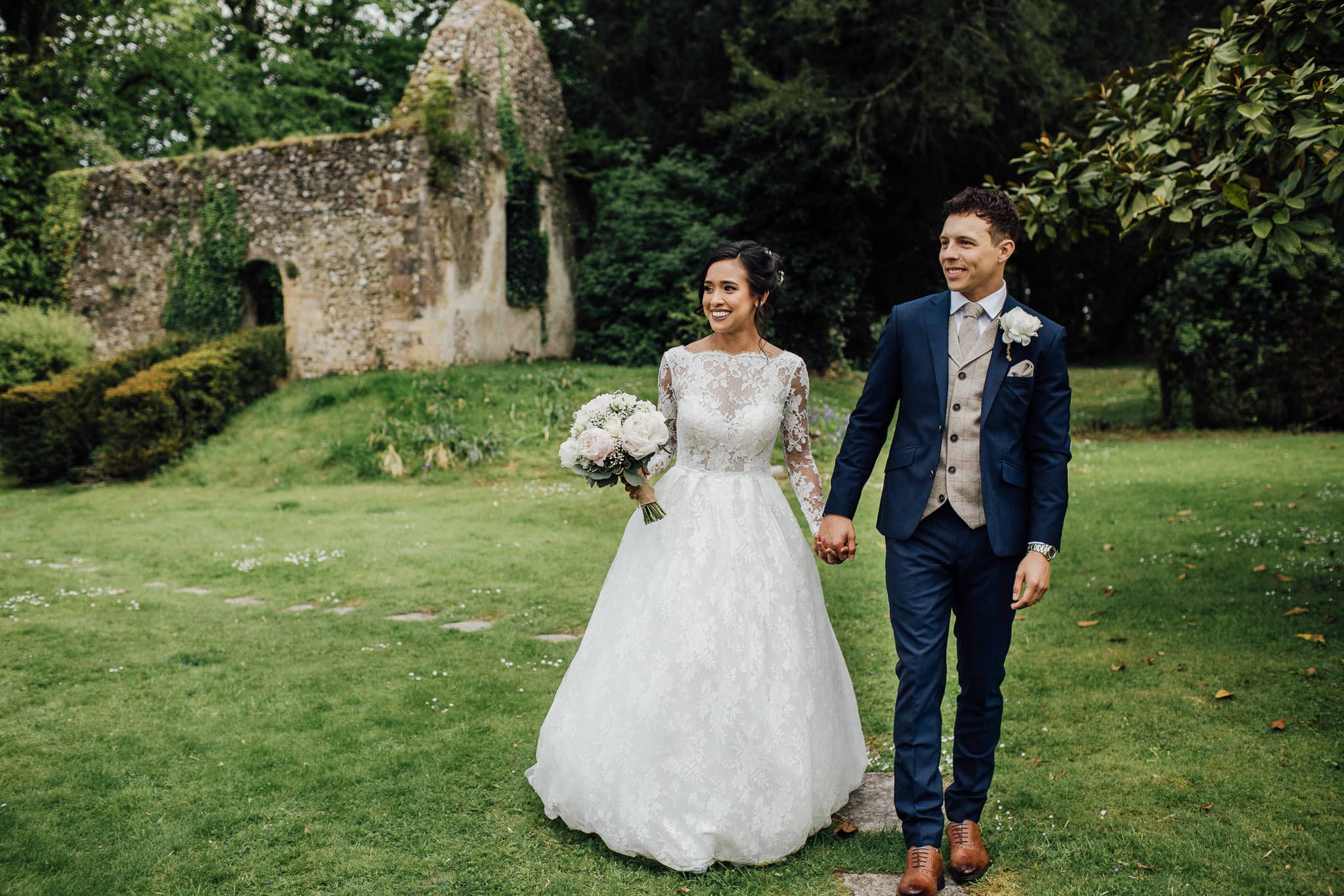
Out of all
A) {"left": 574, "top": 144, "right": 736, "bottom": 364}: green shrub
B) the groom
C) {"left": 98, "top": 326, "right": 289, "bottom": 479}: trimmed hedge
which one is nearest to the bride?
the groom

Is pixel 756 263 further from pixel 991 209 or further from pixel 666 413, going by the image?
pixel 991 209

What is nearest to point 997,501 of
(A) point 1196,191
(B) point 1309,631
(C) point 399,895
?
(C) point 399,895

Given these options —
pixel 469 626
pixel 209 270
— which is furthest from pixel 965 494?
pixel 209 270

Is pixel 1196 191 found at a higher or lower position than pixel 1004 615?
higher

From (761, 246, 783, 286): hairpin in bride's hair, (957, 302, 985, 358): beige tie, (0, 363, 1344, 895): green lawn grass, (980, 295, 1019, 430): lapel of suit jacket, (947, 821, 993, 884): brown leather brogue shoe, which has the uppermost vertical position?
(761, 246, 783, 286): hairpin in bride's hair

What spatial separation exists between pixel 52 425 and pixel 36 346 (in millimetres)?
3138

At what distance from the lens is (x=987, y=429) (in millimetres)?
3246

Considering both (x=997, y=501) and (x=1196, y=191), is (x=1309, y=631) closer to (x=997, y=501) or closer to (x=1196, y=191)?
(x=1196, y=191)

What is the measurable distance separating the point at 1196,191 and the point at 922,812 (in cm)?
392

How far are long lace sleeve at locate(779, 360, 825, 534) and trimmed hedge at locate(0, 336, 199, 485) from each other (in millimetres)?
14069

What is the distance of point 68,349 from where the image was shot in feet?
55.8

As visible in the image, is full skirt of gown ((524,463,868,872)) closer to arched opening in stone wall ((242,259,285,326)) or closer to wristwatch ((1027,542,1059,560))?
wristwatch ((1027,542,1059,560))

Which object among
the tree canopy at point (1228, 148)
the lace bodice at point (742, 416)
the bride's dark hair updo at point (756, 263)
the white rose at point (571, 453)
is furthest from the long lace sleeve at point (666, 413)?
the tree canopy at point (1228, 148)

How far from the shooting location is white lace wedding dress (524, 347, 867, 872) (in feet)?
11.3
